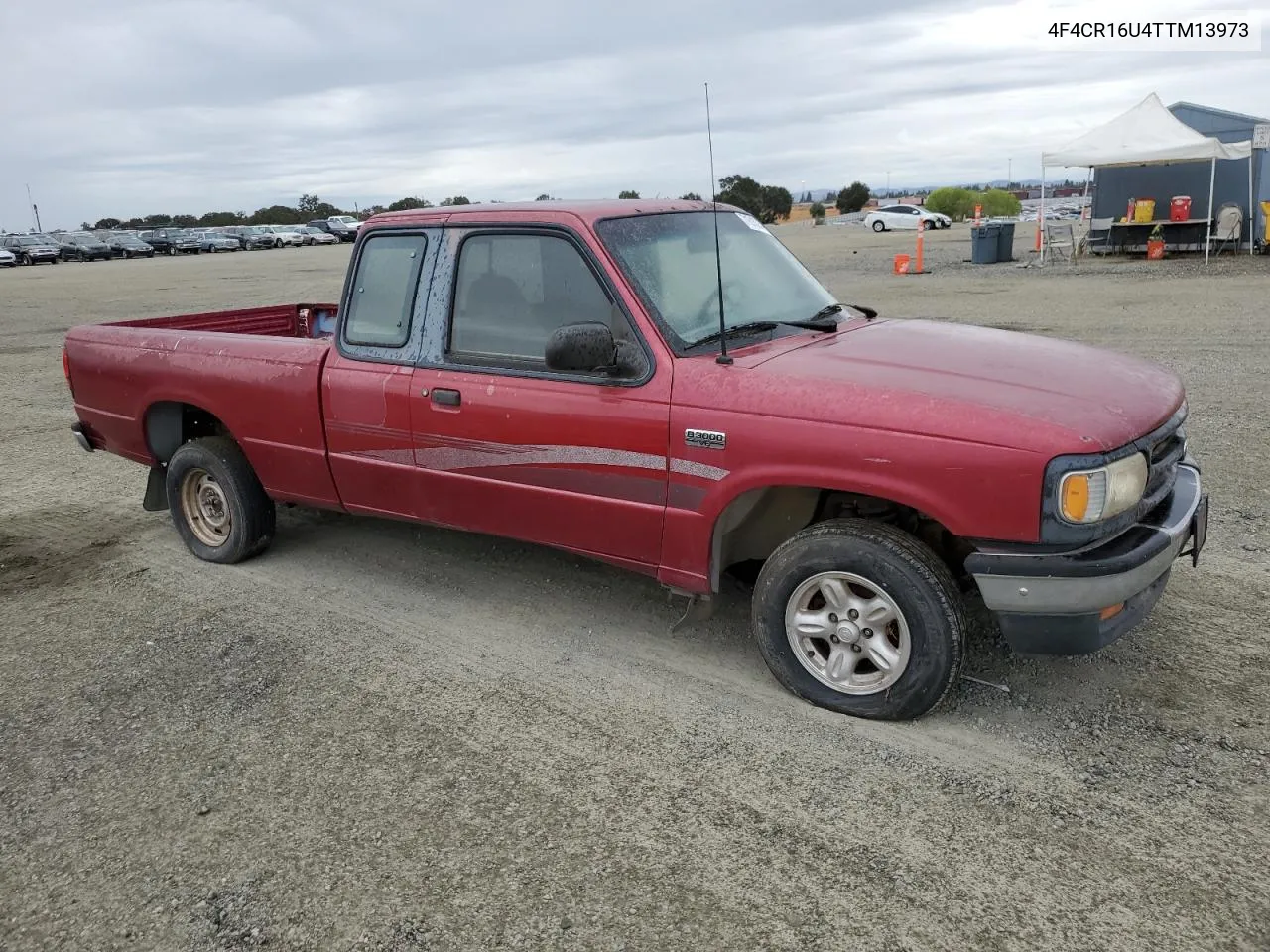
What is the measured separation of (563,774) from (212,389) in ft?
10.2

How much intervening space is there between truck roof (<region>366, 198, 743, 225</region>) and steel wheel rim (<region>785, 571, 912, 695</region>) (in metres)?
1.79

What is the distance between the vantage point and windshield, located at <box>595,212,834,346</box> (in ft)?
13.1

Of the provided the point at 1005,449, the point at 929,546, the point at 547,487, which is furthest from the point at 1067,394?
the point at 547,487

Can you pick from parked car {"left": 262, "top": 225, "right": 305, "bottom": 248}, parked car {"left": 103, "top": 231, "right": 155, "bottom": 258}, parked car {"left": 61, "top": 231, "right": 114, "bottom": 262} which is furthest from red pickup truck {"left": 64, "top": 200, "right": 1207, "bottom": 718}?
parked car {"left": 262, "top": 225, "right": 305, "bottom": 248}

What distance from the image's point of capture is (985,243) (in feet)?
76.6

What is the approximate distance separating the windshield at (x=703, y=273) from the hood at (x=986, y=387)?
14.2 inches

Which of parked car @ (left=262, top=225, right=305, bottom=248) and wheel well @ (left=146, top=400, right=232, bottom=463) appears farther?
parked car @ (left=262, top=225, right=305, bottom=248)

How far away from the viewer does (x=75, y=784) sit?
346 cm

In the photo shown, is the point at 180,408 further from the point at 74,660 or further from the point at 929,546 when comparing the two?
the point at 929,546

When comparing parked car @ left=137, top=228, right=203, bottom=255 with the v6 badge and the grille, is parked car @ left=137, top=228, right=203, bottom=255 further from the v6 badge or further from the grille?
the grille

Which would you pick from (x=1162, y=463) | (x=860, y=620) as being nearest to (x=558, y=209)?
Result: (x=860, y=620)

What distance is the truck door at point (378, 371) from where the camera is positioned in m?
4.55

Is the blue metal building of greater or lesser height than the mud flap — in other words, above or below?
above

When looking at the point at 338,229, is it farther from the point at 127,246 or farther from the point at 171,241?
the point at 127,246
